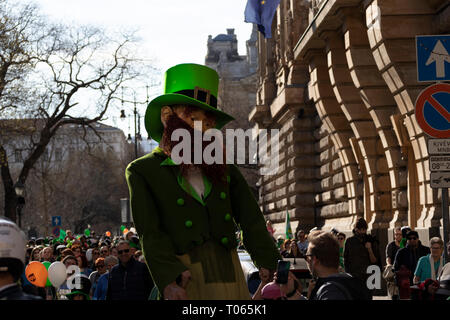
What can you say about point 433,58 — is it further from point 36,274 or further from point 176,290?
point 176,290

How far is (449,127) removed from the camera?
955 cm

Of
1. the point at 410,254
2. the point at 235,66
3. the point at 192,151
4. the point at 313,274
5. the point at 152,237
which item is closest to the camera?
the point at 152,237

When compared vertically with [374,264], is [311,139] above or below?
above

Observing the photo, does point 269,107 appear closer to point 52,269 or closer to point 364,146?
point 364,146

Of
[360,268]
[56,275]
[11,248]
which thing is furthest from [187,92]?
[360,268]

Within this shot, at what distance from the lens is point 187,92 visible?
4797mm

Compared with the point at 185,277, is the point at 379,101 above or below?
above

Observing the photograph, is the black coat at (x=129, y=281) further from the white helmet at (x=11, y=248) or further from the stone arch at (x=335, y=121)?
the stone arch at (x=335, y=121)

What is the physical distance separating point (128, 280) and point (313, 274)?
6020 mm

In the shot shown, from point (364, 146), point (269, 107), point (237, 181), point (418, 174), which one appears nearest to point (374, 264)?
point (418, 174)

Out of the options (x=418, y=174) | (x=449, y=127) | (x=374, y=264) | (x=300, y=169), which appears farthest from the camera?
(x=300, y=169)

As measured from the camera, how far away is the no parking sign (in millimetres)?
9547

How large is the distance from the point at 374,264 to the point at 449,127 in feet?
20.8
